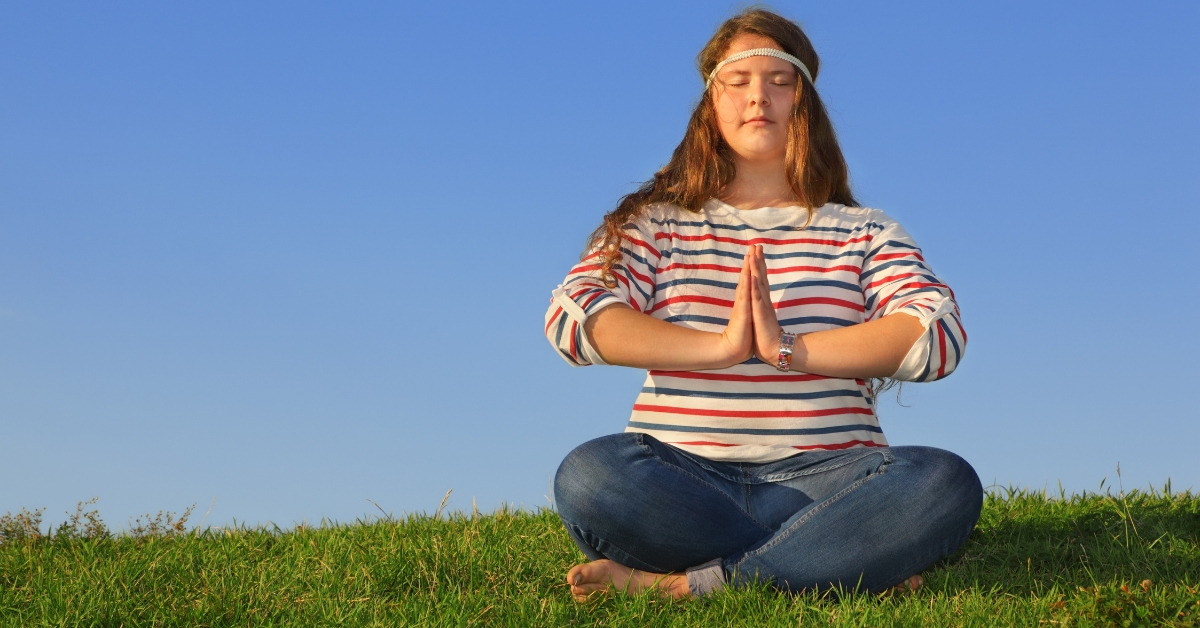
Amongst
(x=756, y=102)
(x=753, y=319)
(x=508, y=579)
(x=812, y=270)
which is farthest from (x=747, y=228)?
(x=508, y=579)

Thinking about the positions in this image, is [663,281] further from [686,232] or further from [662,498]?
[662,498]

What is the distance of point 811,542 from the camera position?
429 cm

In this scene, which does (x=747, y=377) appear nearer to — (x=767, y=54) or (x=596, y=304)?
(x=596, y=304)

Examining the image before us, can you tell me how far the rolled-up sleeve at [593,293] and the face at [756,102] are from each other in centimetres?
64

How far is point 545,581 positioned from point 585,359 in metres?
1.00

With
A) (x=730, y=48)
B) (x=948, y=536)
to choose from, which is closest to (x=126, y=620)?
(x=948, y=536)

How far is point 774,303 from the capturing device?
15.6ft

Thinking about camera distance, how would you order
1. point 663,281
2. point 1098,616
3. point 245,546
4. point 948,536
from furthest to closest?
point 245,546 < point 663,281 < point 948,536 < point 1098,616

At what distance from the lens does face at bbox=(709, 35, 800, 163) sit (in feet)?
16.3

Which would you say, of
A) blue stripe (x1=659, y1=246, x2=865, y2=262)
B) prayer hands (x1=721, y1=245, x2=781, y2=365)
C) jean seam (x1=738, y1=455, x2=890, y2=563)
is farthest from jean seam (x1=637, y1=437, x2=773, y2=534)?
blue stripe (x1=659, y1=246, x2=865, y2=262)

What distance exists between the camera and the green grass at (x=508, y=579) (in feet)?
13.0

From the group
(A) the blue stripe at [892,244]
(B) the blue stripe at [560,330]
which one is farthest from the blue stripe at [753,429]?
(A) the blue stripe at [892,244]

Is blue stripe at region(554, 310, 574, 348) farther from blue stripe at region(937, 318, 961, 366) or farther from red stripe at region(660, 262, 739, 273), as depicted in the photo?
blue stripe at region(937, 318, 961, 366)

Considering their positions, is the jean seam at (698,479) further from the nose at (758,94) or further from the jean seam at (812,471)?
the nose at (758,94)
